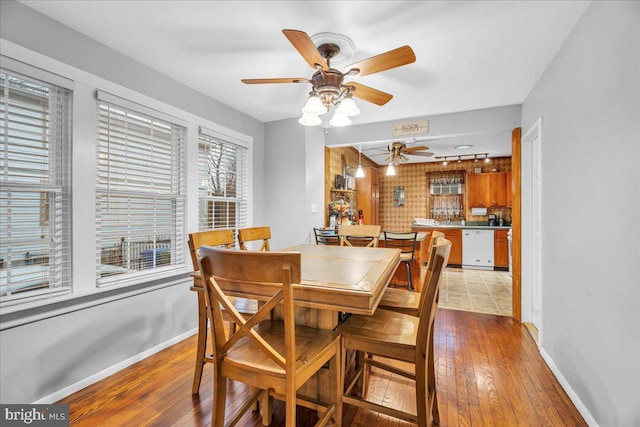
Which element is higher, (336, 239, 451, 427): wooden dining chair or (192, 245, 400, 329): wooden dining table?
(192, 245, 400, 329): wooden dining table

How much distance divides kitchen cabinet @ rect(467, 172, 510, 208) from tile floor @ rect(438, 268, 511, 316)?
65.4 inches

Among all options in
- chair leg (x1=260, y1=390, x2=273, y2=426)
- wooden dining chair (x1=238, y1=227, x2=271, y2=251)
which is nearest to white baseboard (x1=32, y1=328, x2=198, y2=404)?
wooden dining chair (x1=238, y1=227, x2=271, y2=251)

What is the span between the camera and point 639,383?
1.21 metres

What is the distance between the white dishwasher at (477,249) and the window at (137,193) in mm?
5496

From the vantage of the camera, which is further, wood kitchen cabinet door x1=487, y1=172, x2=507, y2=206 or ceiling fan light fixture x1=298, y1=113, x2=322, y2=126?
wood kitchen cabinet door x1=487, y1=172, x2=507, y2=206

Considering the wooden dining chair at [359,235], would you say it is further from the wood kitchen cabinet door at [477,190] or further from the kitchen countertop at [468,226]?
the wood kitchen cabinet door at [477,190]

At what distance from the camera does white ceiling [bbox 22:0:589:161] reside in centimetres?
174

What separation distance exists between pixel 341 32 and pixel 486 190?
5880mm

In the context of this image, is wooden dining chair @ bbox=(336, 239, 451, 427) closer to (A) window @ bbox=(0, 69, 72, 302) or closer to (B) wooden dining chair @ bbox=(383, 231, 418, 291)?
(B) wooden dining chair @ bbox=(383, 231, 418, 291)

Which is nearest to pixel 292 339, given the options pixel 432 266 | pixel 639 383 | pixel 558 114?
pixel 432 266

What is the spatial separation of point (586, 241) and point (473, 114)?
2274mm

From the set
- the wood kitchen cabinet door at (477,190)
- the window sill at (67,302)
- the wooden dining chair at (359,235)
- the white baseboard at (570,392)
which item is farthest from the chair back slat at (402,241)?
the wood kitchen cabinet door at (477,190)

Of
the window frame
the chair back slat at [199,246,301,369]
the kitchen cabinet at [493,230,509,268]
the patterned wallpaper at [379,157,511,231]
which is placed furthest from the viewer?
the patterned wallpaper at [379,157,511,231]

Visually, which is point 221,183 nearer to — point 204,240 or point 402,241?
point 204,240
